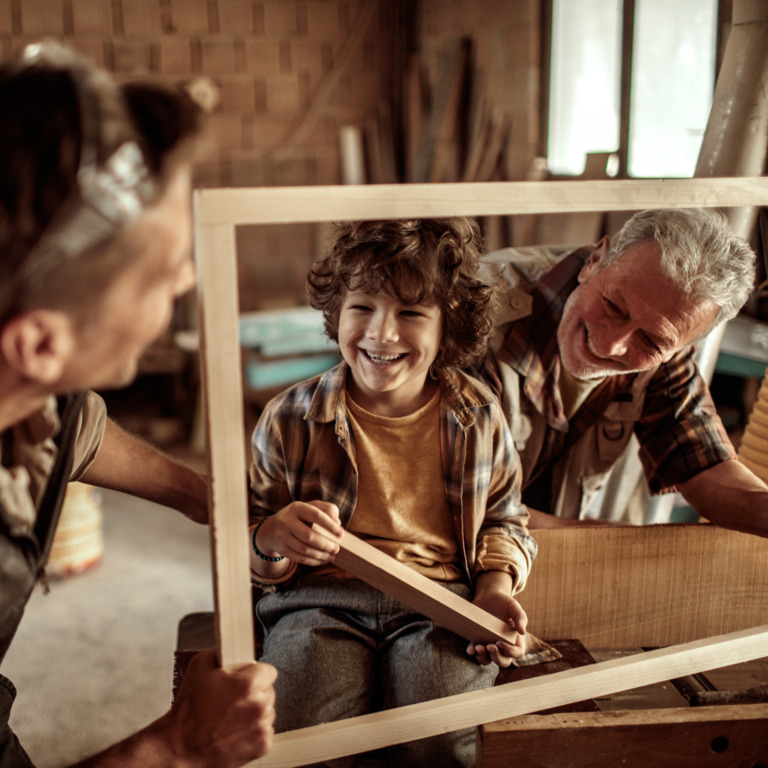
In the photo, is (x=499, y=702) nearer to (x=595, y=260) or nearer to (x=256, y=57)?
(x=595, y=260)

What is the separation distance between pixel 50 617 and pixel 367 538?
2.01 m

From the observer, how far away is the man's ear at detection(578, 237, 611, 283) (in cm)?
155

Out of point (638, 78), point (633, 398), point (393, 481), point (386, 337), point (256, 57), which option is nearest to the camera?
point (386, 337)

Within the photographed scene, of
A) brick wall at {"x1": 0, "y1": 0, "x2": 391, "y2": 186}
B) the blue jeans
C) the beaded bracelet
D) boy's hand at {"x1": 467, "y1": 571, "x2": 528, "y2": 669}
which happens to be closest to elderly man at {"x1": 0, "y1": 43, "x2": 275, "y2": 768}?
the beaded bracelet

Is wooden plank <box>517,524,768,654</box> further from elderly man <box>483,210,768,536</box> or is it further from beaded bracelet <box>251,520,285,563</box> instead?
beaded bracelet <box>251,520,285,563</box>

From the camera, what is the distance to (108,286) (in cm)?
75

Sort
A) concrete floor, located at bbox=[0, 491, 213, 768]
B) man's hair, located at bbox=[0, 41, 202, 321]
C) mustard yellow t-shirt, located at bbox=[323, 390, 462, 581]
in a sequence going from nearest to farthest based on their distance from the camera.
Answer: man's hair, located at bbox=[0, 41, 202, 321], mustard yellow t-shirt, located at bbox=[323, 390, 462, 581], concrete floor, located at bbox=[0, 491, 213, 768]

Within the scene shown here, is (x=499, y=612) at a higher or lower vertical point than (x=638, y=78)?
lower

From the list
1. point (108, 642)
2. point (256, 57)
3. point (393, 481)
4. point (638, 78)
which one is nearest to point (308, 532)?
point (393, 481)

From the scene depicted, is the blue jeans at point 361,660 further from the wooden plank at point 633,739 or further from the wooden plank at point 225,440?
the wooden plank at point 225,440

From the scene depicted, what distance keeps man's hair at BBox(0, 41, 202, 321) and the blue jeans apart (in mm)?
719

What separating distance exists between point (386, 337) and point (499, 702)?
0.56 m

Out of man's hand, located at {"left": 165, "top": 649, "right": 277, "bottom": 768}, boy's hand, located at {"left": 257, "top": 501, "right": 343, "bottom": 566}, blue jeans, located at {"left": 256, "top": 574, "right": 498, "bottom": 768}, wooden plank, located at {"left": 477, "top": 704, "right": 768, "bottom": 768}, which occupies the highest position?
boy's hand, located at {"left": 257, "top": 501, "right": 343, "bottom": 566}

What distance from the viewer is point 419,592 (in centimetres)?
113
